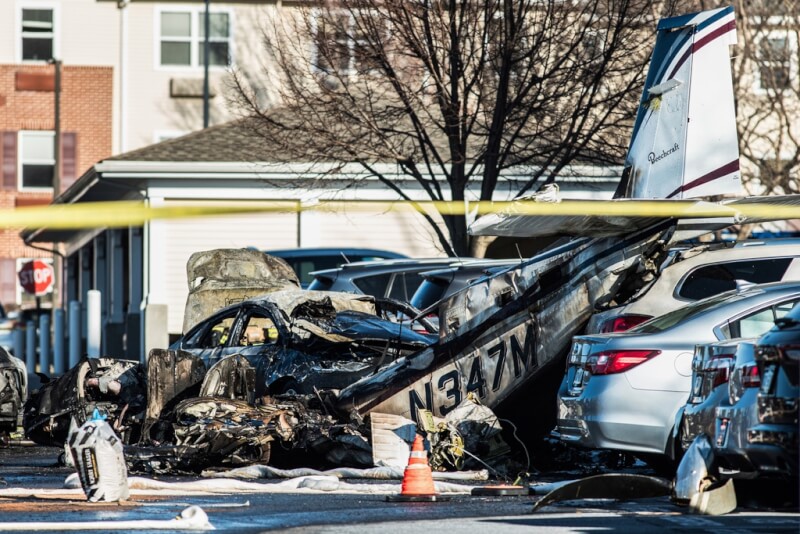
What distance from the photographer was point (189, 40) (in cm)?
3891

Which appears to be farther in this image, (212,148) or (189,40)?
(189,40)

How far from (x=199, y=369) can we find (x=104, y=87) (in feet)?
93.2

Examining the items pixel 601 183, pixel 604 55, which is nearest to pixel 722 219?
pixel 604 55

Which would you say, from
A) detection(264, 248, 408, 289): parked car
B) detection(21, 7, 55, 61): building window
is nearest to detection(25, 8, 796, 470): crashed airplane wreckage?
detection(264, 248, 408, 289): parked car

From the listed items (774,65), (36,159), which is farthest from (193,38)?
(774,65)

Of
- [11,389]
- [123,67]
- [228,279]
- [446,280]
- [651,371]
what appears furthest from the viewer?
[123,67]

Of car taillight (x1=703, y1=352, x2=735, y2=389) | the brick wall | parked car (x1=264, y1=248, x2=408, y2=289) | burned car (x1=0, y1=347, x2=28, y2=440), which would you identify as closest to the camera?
car taillight (x1=703, y1=352, x2=735, y2=389)

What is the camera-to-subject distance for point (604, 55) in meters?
20.4

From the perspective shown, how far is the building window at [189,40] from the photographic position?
38969mm

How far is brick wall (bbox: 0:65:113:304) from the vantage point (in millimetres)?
41125

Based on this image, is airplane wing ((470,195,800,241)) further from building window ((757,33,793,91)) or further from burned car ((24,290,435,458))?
building window ((757,33,793,91))

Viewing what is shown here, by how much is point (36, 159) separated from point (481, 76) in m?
25.6

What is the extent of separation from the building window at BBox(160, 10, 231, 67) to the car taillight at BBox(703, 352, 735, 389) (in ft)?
103

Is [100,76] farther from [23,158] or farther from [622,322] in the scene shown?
[622,322]
